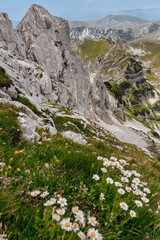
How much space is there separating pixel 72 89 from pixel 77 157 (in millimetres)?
94167

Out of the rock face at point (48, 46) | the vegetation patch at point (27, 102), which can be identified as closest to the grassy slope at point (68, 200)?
the vegetation patch at point (27, 102)

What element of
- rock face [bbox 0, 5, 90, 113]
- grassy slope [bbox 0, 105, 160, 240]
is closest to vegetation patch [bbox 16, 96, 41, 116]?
grassy slope [bbox 0, 105, 160, 240]

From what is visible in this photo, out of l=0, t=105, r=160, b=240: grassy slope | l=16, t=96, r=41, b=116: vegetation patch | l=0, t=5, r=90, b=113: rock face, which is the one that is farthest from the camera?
l=0, t=5, r=90, b=113: rock face

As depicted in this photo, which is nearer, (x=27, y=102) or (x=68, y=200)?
(x=68, y=200)

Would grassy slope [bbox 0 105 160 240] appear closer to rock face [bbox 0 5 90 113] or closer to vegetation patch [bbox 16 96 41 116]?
vegetation patch [bbox 16 96 41 116]

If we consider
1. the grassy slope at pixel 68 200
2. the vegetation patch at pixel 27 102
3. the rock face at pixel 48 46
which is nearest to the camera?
the grassy slope at pixel 68 200

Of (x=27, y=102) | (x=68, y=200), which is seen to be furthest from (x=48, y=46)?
(x=68, y=200)

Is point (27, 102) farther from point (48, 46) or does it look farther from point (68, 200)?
point (48, 46)

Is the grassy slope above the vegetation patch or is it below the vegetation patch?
above

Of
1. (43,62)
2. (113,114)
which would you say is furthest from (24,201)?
(113,114)

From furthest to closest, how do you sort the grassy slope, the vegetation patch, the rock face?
the rock face < the vegetation patch < the grassy slope

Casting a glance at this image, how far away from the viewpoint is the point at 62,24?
317 feet

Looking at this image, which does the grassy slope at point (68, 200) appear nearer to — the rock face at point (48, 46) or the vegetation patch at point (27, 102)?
the vegetation patch at point (27, 102)

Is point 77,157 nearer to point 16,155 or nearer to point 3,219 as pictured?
point 16,155
